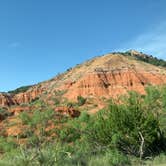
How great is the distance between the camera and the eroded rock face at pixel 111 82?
9119 cm

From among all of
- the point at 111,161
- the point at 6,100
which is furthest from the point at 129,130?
the point at 6,100

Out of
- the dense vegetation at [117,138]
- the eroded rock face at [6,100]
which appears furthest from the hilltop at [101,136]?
the eroded rock face at [6,100]

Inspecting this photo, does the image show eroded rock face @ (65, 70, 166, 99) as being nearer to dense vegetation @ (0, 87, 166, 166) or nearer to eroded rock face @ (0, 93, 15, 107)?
eroded rock face @ (0, 93, 15, 107)

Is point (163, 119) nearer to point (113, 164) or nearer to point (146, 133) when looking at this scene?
point (146, 133)

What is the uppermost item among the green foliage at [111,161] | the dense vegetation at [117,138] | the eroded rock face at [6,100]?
the eroded rock face at [6,100]

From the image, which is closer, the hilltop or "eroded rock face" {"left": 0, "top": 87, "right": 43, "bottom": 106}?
the hilltop

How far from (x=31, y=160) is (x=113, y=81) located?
7912cm

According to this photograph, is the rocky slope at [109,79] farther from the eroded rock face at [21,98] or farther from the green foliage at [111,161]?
the green foliage at [111,161]

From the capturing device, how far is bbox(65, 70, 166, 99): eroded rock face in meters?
91.2

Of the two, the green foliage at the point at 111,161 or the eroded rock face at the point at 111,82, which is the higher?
the eroded rock face at the point at 111,82

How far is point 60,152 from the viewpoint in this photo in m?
19.2

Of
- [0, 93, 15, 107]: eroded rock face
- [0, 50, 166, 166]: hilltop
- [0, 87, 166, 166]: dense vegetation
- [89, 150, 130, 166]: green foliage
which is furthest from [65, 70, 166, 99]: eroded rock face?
[89, 150, 130, 166]: green foliage

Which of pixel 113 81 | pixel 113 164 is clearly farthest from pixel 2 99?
pixel 113 164

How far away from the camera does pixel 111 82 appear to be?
95250 millimetres
